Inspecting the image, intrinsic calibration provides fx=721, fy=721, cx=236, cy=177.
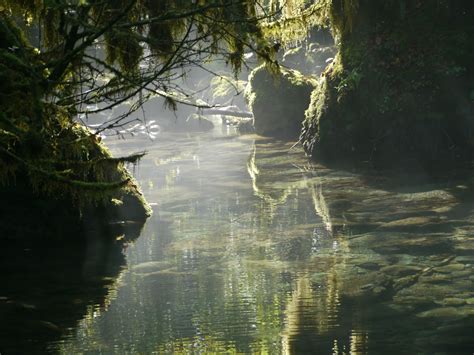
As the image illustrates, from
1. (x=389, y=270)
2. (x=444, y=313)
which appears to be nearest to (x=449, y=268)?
→ (x=389, y=270)

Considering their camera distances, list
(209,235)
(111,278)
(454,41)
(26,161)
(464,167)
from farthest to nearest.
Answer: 1. (454,41)
2. (464,167)
3. (209,235)
4. (111,278)
5. (26,161)

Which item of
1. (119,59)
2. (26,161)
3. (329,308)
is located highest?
(119,59)

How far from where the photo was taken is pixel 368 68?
2039cm

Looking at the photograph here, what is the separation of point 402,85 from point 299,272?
35.8 ft

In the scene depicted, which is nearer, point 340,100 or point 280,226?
point 280,226

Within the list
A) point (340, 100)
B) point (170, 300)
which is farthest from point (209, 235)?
point (340, 100)

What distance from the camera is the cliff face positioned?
750 inches

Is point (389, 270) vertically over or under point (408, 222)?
under

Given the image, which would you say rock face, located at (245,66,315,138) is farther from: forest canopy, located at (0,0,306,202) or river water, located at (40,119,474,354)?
forest canopy, located at (0,0,306,202)

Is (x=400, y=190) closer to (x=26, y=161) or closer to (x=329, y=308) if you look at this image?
(x=329, y=308)

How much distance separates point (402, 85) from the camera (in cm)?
1972

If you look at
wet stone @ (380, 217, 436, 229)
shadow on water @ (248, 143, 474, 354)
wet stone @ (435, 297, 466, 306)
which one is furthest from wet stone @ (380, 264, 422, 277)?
wet stone @ (380, 217, 436, 229)

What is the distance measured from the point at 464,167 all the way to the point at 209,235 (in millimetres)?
7386

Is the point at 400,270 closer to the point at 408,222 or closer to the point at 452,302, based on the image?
the point at 452,302
